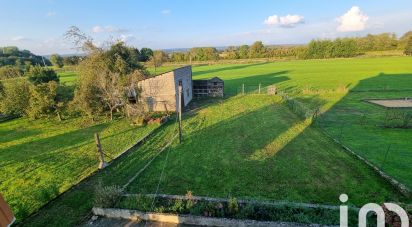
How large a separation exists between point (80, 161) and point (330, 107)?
1792cm

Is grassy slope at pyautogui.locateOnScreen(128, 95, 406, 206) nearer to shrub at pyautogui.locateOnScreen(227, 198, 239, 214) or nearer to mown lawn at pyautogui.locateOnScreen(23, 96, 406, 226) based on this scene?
mown lawn at pyautogui.locateOnScreen(23, 96, 406, 226)

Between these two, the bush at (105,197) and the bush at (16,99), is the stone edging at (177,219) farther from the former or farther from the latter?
the bush at (16,99)

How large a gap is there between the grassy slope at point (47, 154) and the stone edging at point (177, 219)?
257 cm

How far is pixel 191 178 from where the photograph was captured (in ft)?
29.1

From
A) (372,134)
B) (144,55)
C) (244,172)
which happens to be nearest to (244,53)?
(144,55)

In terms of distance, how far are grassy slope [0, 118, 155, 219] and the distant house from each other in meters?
11.0

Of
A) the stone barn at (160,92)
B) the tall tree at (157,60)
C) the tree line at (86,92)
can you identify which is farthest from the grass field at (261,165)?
the tall tree at (157,60)

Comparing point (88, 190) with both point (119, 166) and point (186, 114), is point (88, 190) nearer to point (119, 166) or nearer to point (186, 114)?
point (119, 166)

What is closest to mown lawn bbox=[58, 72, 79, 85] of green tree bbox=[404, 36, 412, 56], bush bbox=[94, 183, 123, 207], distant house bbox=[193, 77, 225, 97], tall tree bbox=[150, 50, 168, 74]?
tall tree bbox=[150, 50, 168, 74]

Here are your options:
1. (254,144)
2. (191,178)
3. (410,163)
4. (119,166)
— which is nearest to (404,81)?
(410,163)

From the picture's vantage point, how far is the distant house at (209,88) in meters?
25.2

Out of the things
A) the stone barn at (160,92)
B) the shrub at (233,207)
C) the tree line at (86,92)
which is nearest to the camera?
the shrub at (233,207)

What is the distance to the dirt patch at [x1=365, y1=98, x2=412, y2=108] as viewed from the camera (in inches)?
695

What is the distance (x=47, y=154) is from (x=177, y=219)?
9.14 m
